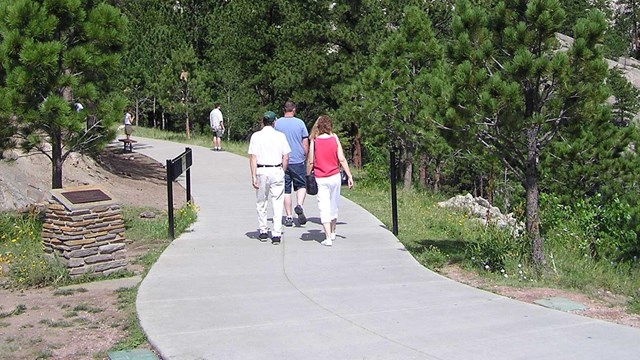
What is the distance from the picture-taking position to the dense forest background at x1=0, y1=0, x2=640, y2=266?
8.51 m

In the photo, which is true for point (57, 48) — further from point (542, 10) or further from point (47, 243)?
point (542, 10)

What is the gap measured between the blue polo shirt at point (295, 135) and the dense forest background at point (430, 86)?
1.75 m

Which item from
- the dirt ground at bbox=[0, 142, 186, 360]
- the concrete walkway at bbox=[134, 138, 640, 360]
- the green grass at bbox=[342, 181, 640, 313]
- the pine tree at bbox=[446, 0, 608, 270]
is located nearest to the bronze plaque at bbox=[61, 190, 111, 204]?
the dirt ground at bbox=[0, 142, 186, 360]

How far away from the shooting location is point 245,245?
10453mm

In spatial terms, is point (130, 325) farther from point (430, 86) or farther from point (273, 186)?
point (430, 86)

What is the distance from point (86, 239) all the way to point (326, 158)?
3.25 meters

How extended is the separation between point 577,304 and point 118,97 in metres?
7.66

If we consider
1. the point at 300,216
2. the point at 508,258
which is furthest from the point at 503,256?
the point at 300,216

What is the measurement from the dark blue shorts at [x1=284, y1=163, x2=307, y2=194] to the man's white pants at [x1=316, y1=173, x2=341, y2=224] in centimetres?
117

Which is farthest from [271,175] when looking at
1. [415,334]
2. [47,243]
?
[415,334]

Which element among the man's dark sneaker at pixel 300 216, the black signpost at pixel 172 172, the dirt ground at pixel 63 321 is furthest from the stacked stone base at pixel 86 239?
the man's dark sneaker at pixel 300 216

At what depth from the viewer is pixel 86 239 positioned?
8.73 m

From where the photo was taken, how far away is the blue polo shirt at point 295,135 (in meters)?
11.4

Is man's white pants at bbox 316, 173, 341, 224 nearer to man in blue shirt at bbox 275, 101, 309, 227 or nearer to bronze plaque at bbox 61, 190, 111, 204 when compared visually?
man in blue shirt at bbox 275, 101, 309, 227
